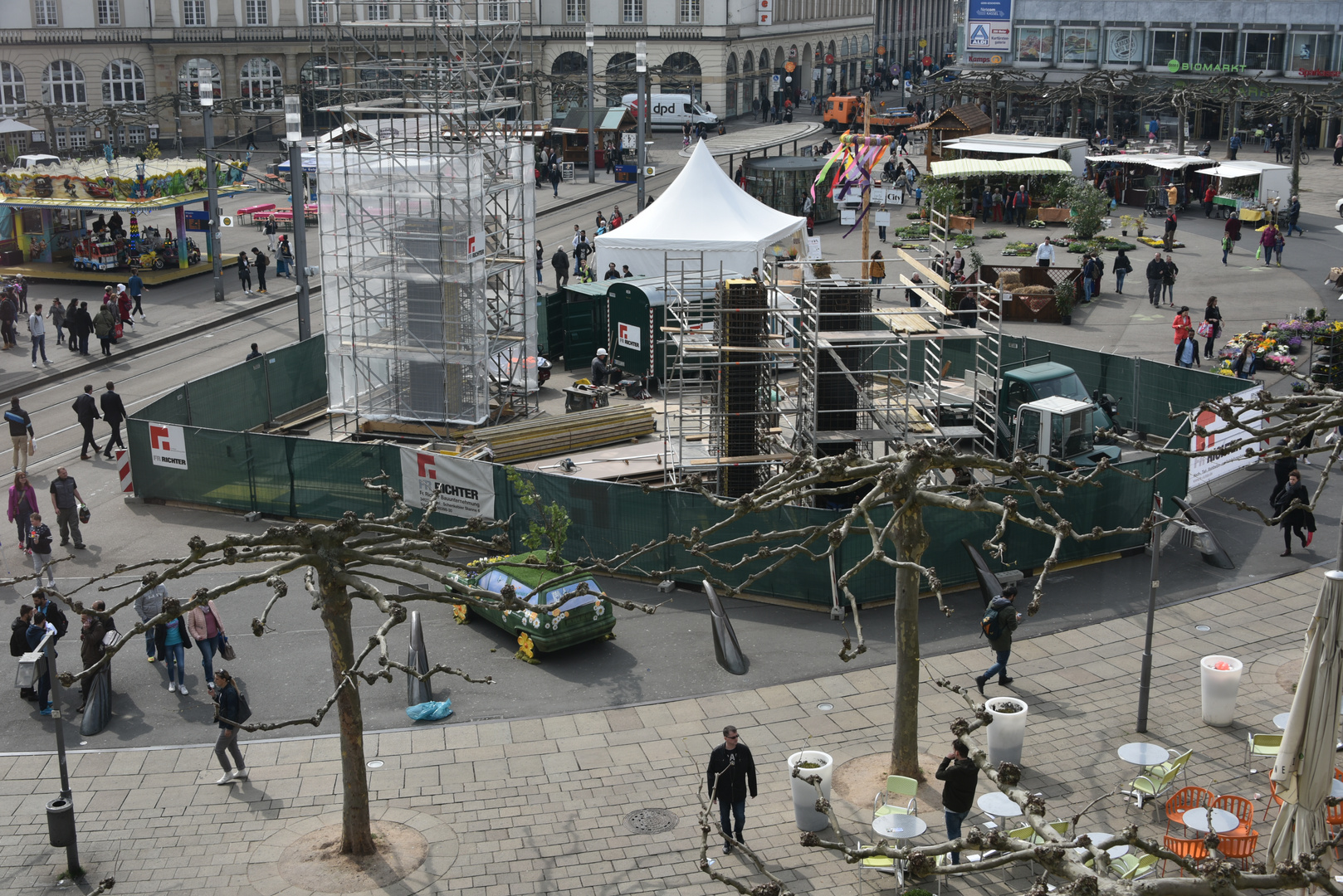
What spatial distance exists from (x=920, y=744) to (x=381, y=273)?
1491cm

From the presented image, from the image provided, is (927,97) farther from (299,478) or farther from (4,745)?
(4,745)

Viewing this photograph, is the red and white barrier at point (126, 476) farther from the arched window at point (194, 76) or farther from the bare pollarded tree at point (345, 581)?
the arched window at point (194, 76)

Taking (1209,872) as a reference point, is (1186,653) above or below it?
below

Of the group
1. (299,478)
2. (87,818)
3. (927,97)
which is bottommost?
(87,818)

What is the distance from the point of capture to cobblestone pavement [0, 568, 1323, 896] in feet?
45.9

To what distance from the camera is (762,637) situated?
19.4 m

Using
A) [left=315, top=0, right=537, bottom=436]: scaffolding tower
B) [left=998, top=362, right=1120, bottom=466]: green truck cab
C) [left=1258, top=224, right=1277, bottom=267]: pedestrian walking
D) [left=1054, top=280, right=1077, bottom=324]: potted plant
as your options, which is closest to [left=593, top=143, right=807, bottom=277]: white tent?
[left=315, top=0, right=537, bottom=436]: scaffolding tower

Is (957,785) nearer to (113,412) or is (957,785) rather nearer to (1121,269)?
(113,412)

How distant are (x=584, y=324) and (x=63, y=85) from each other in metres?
59.5

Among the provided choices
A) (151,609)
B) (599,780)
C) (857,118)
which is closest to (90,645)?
(151,609)

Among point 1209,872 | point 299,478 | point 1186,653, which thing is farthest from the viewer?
point 299,478

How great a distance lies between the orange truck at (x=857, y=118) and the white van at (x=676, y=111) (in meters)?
7.18

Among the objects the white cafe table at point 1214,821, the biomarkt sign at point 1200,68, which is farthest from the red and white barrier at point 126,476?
the biomarkt sign at point 1200,68

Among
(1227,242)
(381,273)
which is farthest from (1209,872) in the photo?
(1227,242)
